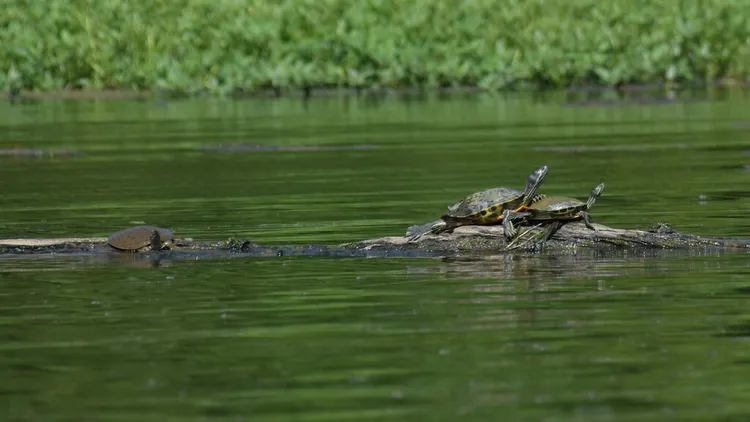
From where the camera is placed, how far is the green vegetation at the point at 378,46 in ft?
96.1

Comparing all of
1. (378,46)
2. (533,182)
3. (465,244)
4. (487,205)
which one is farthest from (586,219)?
(378,46)

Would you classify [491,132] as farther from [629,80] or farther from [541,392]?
[541,392]

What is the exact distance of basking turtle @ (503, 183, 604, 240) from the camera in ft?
32.3

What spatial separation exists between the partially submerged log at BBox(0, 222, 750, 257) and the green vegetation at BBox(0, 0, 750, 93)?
61.0 ft

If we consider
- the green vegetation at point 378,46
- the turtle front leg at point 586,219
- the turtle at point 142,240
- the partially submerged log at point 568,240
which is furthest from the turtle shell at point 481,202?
the green vegetation at point 378,46

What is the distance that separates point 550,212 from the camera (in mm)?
9953

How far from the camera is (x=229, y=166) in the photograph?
17938 mm

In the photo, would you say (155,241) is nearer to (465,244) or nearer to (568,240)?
(465,244)

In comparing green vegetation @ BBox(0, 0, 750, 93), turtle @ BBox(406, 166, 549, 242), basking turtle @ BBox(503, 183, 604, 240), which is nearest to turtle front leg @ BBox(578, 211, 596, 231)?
basking turtle @ BBox(503, 183, 604, 240)

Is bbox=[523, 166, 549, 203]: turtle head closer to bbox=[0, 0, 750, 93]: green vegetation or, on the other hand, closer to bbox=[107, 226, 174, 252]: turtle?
bbox=[107, 226, 174, 252]: turtle

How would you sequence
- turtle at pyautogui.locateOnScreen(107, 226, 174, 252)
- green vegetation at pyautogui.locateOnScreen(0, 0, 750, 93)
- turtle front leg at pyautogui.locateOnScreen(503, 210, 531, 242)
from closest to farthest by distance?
turtle front leg at pyautogui.locateOnScreen(503, 210, 531, 242) → turtle at pyautogui.locateOnScreen(107, 226, 174, 252) → green vegetation at pyautogui.locateOnScreen(0, 0, 750, 93)

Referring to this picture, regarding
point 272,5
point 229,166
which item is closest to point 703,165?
point 229,166

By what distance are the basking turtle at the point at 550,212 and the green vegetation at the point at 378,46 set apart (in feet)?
62.7

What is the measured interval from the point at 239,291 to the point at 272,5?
23.0 metres
